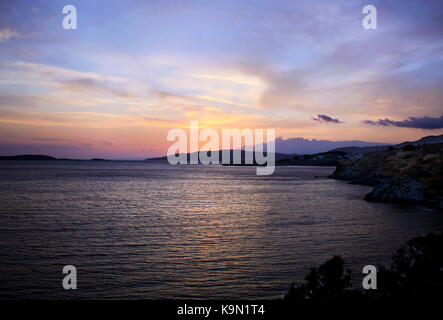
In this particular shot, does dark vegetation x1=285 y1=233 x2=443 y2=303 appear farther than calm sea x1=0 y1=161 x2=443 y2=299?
No

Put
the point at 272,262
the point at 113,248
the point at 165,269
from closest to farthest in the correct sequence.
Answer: the point at 165,269
the point at 272,262
the point at 113,248

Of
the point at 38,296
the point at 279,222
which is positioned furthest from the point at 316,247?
the point at 38,296

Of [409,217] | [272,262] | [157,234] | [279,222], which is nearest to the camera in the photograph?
Answer: [272,262]

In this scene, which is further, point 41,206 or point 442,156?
point 442,156

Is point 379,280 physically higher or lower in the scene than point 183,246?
higher

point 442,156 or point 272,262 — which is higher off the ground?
point 442,156

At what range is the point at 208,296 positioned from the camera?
15.1 metres

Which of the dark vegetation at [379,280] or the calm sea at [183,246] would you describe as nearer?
the dark vegetation at [379,280]

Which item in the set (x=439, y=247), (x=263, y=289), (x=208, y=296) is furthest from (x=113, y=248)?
(x=439, y=247)

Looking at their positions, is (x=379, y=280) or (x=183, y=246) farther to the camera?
(x=183, y=246)
